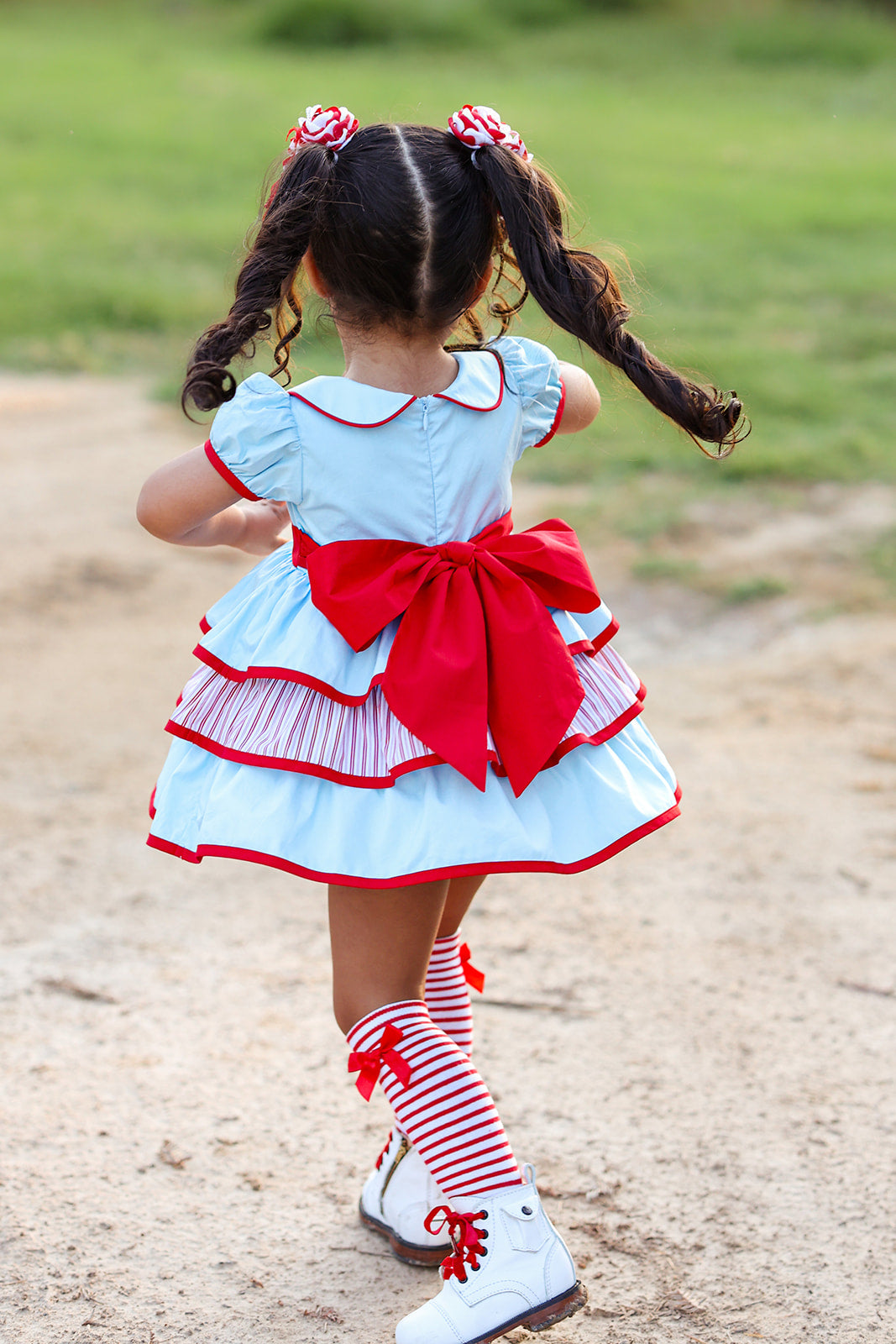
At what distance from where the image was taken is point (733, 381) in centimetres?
568

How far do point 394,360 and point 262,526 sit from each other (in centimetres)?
A: 27

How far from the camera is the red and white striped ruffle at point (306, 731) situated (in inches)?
54.5

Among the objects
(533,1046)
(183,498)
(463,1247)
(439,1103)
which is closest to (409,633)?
(183,498)

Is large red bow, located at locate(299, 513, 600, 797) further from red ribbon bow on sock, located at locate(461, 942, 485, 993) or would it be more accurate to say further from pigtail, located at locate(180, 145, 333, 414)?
red ribbon bow on sock, located at locate(461, 942, 485, 993)

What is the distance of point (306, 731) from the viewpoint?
140 cm

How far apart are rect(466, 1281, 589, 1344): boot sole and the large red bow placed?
527 mm

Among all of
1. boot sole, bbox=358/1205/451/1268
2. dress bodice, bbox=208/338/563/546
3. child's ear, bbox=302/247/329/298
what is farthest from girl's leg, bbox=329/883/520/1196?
child's ear, bbox=302/247/329/298

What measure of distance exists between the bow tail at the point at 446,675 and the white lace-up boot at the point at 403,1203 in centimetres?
55

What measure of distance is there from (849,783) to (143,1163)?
1698 millimetres

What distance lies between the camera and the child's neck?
4.72ft

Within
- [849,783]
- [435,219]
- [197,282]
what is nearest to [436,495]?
[435,219]

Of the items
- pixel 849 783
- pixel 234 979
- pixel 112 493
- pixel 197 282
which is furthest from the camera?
pixel 197 282

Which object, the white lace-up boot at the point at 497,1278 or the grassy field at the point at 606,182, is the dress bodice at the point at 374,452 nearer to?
the grassy field at the point at 606,182

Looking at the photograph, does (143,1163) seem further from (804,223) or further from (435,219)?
(804,223)
